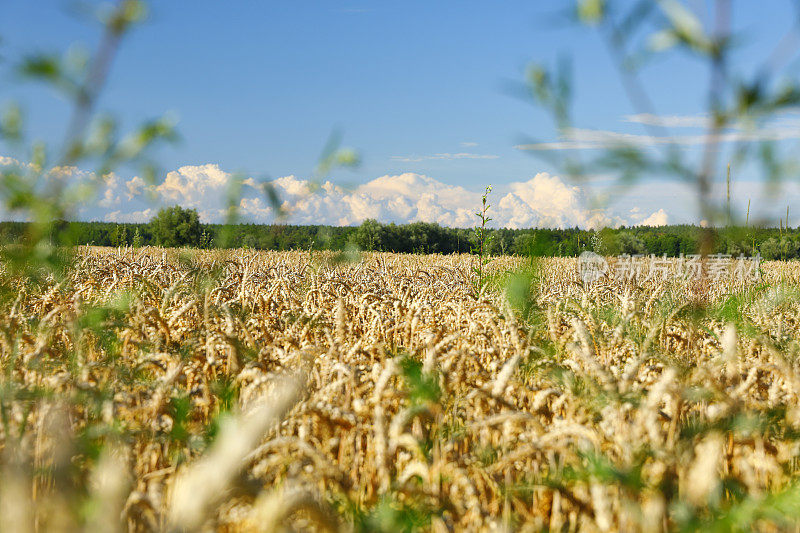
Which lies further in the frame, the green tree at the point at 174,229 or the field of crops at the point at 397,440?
the green tree at the point at 174,229

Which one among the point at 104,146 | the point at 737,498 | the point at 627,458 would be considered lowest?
the point at 737,498

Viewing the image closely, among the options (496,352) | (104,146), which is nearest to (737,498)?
(496,352)

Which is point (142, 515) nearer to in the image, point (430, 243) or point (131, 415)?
point (131, 415)

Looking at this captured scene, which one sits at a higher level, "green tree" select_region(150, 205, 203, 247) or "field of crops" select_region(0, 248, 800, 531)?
"green tree" select_region(150, 205, 203, 247)

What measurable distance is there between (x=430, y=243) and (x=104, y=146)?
2504 inches

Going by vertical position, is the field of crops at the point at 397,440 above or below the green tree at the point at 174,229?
below

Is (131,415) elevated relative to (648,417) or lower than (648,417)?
lower

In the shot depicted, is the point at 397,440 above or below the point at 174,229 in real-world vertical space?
below

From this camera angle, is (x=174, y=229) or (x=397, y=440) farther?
(x=174, y=229)

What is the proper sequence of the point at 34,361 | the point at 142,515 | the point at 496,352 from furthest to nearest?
the point at 496,352
the point at 34,361
the point at 142,515

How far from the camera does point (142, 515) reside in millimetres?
2008

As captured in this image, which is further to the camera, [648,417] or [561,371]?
[561,371]

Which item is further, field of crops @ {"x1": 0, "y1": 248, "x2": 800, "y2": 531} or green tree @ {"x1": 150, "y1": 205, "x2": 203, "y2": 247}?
green tree @ {"x1": 150, "y1": 205, "x2": 203, "y2": 247}

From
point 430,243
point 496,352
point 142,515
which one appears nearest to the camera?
point 142,515
